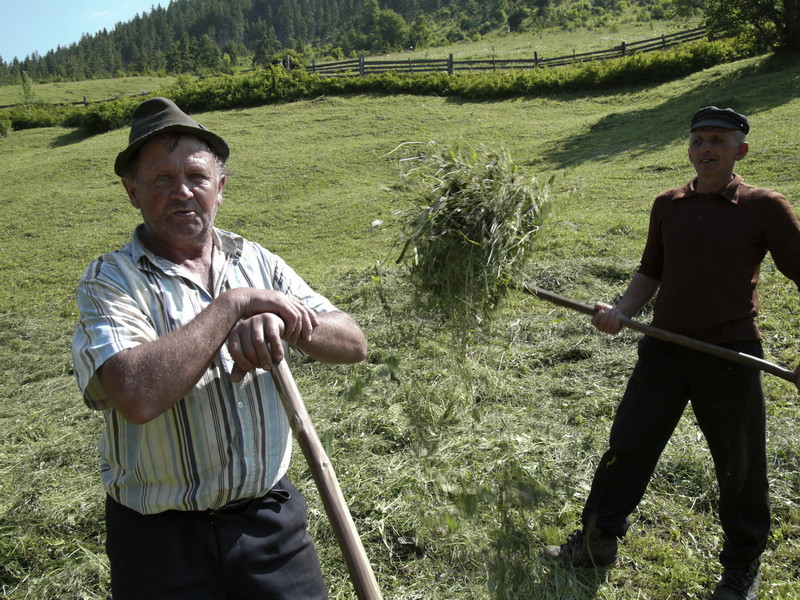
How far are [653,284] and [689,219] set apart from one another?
0.45 meters

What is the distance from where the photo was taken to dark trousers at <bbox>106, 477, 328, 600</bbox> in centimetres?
183

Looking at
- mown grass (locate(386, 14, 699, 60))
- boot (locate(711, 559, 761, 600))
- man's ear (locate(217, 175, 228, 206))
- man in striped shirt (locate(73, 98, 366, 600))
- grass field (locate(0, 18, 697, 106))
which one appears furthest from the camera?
grass field (locate(0, 18, 697, 106))

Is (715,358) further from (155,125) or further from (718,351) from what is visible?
(155,125)

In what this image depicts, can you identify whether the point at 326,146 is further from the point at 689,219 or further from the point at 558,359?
the point at 689,219

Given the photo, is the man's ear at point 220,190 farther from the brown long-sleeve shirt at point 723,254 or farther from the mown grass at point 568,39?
the mown grass at point 568,39

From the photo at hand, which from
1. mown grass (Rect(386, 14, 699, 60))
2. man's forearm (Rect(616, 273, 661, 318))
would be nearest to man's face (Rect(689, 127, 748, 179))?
man's forearm (Rect(616, 273, 661, 318))

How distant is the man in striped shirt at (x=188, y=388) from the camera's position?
1.71 metres

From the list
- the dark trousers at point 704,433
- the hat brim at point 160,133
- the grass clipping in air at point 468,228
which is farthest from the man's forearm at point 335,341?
the dark trousers at point 704,433

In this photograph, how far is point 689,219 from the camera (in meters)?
3.03

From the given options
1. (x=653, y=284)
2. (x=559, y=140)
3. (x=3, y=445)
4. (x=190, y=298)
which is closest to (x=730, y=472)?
(x=653, y=284)

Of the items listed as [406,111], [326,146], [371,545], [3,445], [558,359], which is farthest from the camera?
[406,111]

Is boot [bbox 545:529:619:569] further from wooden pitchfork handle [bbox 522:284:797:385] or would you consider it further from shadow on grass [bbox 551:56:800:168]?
shadow on grass [bbox 551:56:800:168]

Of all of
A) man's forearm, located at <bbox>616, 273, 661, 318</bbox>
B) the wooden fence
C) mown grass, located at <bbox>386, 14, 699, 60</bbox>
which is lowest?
man's forearm, located at <bbox>616, 273, 661, 318</bbox>

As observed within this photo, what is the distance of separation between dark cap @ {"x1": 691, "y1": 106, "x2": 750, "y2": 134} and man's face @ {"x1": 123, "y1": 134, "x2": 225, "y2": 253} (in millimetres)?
2163
